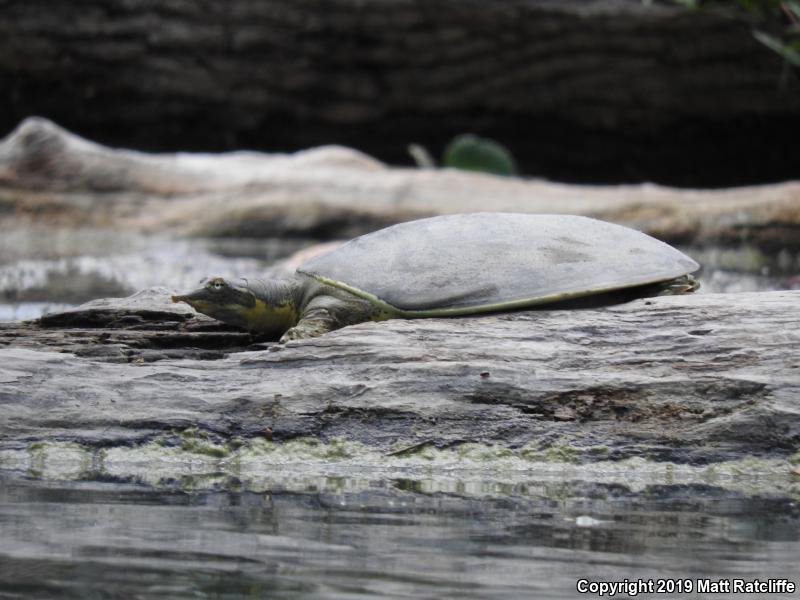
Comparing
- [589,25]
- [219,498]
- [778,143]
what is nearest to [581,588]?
[219,498]

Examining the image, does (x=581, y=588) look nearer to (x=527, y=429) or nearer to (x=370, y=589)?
(x=370, y=589)

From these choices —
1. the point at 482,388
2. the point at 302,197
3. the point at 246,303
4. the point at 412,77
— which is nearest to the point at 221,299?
the point at 246,303

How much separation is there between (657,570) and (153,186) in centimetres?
733

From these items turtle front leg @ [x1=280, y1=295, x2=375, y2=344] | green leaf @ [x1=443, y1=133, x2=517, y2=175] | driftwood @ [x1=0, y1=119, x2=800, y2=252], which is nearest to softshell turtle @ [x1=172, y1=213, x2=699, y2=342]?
turtle front leg @ [x1=280, y1=295, x2=375, y2=344]

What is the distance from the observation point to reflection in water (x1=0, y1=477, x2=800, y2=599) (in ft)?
6.34

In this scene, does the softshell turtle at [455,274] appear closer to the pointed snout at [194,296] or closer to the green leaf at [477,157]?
the pointed snout at [194,296]

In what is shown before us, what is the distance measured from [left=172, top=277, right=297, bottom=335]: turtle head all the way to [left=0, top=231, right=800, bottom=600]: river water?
23.4 inches

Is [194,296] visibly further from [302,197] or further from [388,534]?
[302,197]

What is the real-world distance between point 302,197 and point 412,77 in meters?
1.92

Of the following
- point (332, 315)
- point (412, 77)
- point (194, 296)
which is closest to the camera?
point (194, 296)

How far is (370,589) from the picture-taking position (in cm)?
190

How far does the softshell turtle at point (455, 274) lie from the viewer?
10.7 feet

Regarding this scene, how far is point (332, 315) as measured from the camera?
3389mm

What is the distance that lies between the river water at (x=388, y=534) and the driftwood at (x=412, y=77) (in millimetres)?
6979
